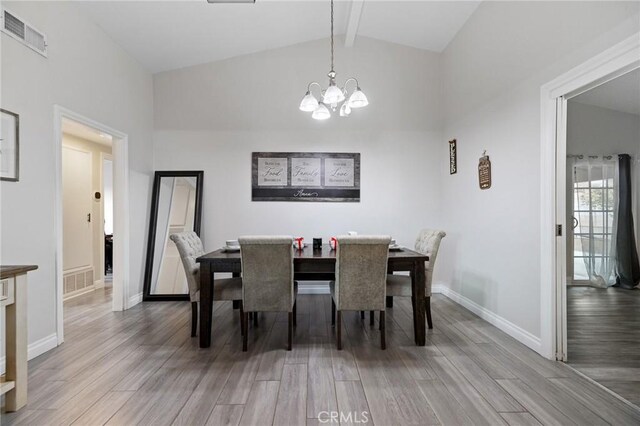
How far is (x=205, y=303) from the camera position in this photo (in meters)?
2.60

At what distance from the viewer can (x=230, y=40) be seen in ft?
12.8

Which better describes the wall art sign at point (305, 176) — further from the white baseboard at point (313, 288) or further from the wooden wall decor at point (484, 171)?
the wooden wall decor at point (484, 171)

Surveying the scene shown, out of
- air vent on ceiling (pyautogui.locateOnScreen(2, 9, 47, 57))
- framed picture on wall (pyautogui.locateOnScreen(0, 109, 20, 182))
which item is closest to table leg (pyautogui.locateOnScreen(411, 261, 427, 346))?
framed picture on wall (pyautogui.locateOnScreen(0, 109, 20, 182))

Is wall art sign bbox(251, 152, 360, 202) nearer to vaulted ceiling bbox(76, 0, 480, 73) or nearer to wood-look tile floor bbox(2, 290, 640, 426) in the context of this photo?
vaulted ceiling bbox(76, 0, 480, 73)

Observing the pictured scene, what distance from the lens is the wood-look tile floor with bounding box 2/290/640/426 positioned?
1707mm

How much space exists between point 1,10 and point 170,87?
2.15 meters

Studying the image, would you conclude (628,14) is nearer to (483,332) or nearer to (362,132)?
(483,332)

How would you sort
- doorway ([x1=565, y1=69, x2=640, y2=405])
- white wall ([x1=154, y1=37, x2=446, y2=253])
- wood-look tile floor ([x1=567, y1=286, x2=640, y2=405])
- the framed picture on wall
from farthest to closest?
doorway ([x1=565, y1=69, x2=640, y2=405])
white wall ([x1=154, y1=37, x2=446, y2=253])
the framed picture on wall
wood-look tile floor ([x1=567, y1=286, x2=640, y2=405])

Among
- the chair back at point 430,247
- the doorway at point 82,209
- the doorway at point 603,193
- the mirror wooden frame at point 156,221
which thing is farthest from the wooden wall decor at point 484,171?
the doorway at point 82,209

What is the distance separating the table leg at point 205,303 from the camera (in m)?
2.58

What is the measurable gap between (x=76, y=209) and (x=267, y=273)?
367 centimetres

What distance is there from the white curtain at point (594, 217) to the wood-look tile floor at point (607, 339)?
55 centimetres

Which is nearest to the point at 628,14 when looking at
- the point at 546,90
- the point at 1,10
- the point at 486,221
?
the point at 546,90

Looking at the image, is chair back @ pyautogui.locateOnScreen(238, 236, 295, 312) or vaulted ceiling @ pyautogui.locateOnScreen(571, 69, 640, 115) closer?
chair back @ pyautogui.locateOnScreen(238, 236, 295, 312)
